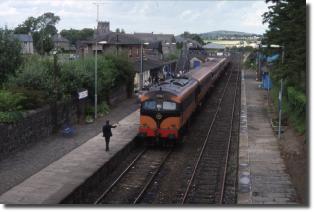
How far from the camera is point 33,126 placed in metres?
20.7

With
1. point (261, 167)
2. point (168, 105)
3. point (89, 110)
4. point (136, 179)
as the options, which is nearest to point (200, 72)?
point (89, 110)

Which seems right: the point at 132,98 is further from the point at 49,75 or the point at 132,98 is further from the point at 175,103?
the point at 175,103

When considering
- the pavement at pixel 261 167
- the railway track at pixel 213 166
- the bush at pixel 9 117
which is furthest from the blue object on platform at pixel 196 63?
the bush at pixel 9 117

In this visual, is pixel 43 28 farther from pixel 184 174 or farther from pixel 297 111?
pixel 184 174

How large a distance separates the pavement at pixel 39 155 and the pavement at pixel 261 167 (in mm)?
7259

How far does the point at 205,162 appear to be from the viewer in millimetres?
19875

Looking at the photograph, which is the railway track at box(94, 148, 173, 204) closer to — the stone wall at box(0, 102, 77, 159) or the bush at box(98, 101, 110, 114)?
the stone wall at box(0, 102, 77, 159)

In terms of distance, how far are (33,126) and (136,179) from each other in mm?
6047

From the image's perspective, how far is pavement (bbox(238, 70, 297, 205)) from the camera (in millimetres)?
14680

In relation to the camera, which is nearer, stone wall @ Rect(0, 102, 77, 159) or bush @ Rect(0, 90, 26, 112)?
stone wall @ Rect(0, 102, 77, 159)

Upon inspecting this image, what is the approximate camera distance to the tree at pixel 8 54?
26375 mm

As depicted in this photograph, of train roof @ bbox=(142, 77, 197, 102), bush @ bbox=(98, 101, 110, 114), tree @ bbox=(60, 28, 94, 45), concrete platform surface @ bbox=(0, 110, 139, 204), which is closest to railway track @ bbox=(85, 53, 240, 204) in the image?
concrete platform surface @ bbox=(0, 110, 139, 204)

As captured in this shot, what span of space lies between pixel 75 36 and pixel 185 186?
9352 cm

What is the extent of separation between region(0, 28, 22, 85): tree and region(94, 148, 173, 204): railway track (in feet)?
33.2
